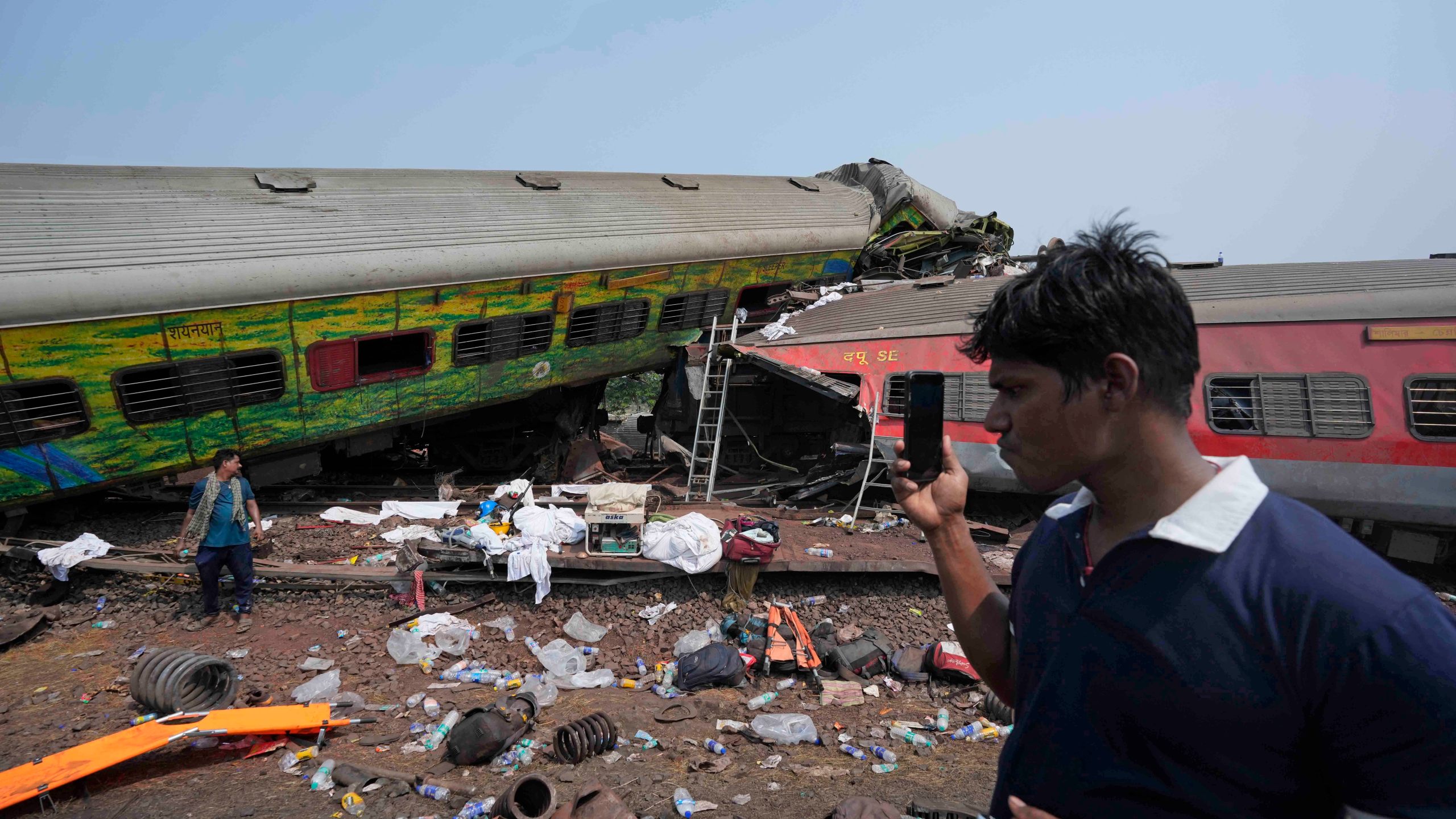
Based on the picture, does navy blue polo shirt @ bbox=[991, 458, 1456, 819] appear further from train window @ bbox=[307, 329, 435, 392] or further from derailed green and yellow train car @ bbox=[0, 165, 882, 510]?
train window @ bbox=[307, 329, 435, 392]

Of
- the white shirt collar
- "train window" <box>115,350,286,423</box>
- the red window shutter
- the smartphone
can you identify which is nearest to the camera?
the white shirt collar

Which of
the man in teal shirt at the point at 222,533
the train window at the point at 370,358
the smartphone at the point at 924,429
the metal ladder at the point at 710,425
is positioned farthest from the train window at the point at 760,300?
the smartphone at the point at 924,429

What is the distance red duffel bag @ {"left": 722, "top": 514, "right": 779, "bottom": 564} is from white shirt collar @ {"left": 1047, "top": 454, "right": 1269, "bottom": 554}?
6292 mm

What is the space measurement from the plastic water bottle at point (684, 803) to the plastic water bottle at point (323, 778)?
7.37 feet

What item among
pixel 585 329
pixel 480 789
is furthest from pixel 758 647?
pixel 585 329

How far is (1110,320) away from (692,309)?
468 inches

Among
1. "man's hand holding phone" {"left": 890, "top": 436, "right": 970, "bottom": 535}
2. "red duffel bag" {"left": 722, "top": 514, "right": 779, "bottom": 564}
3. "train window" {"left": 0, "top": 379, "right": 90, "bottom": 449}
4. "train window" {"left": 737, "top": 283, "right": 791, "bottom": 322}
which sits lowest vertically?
"red duffel bag" {"left": 722, "top": 514, "right": 779, "bottom": 564}

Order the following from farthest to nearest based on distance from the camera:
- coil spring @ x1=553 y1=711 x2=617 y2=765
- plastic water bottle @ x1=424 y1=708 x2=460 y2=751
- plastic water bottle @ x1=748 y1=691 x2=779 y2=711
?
1. plastic water bottle @ x1=748 y1=691 x2=779 y2=711
2. plastic water bottle @ x1=424 y1=708 x2=460 y2=751
3. coil spring @ x1=553 y1=711 x2=617 y2=765

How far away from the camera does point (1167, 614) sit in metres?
1.21

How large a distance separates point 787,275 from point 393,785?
36.3 feet

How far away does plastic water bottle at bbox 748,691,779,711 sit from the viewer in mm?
6055

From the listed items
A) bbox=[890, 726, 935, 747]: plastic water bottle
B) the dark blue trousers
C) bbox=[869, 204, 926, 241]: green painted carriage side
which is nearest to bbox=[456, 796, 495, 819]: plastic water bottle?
bbox=[890, 726, 935, 747]: plastic water bottle

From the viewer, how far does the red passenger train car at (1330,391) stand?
7.09 meters

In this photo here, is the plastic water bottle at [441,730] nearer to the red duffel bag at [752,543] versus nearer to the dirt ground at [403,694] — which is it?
the dirt ground at [403,694]
